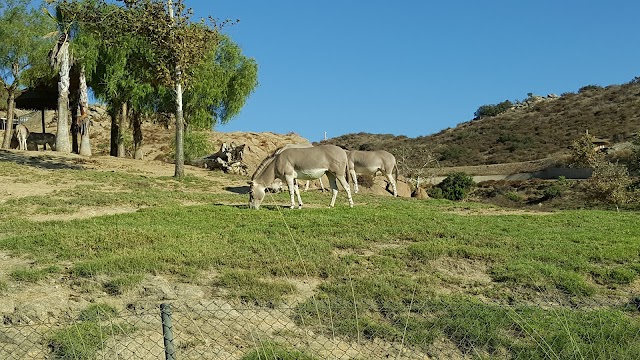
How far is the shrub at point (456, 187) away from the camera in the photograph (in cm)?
4081

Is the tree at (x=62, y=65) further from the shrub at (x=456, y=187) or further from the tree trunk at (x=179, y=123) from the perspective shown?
the shrub at (x=456, y=187)

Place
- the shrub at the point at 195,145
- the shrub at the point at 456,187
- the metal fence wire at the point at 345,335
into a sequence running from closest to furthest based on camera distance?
the metal fence wire at the point at 345,335 → the shrub at the point at 195,145 → the shrub at the point at 456,187

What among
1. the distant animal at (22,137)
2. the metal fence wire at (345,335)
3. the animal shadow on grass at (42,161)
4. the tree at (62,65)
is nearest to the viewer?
the metal fence wire at (345,335)

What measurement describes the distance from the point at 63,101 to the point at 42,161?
3.74 metres

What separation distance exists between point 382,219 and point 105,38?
17200mm

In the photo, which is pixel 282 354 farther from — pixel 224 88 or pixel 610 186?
pixel 224 88

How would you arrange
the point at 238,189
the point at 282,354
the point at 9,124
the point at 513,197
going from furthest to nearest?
the point at 513,197 → the point at 9,124 → the point at 238,189 → the point at 282,354

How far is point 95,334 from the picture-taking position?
8.62 m

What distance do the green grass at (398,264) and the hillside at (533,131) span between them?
50546 mm

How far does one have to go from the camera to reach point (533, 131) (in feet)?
277

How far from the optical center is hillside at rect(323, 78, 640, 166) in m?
74.5

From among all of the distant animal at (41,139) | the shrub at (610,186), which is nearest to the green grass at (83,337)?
the shrub at (610,186)

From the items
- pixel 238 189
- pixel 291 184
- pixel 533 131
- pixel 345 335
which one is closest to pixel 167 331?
pixel 345 335

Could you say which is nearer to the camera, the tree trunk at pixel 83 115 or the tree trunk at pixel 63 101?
the tree trunk at pixel 63 101
